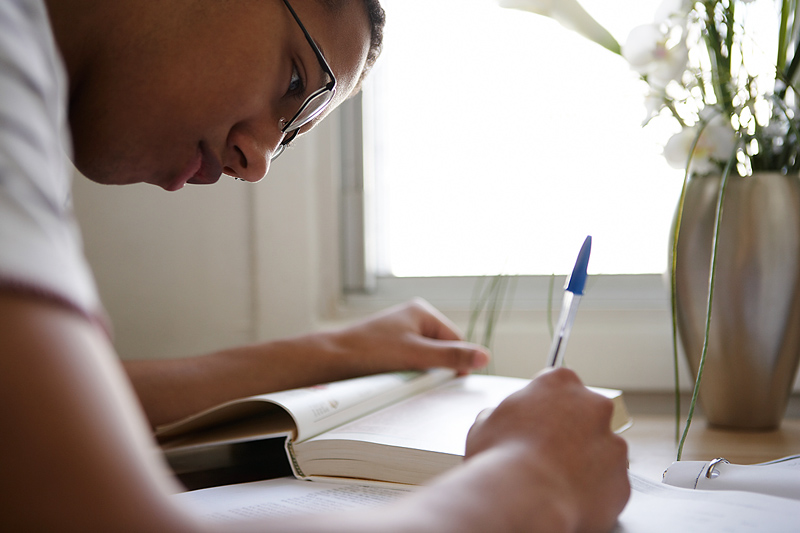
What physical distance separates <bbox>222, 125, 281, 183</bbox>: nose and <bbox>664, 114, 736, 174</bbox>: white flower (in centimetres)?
50

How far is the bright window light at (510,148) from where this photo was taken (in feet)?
3.90

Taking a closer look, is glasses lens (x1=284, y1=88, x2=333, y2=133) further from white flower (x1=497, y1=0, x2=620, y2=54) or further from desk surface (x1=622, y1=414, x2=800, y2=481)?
desk surface (x1=622, y1=414, x2=800, y2=481)

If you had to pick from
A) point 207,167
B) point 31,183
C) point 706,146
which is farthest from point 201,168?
point 706,146

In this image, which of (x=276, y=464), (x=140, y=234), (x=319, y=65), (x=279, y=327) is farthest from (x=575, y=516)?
(x=140, y=234)

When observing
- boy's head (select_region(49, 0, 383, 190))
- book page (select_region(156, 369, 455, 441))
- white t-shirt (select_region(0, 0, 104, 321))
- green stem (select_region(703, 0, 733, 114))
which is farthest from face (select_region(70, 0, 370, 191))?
green stem (select_region(703, 0, 733, 114))

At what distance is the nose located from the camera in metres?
0.68

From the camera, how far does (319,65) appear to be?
0.66m

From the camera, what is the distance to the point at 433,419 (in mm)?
668

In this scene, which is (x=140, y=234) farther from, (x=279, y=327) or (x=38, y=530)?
(x=38, y=530)

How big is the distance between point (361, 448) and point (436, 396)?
25 centimetres

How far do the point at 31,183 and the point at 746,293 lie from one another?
80cm

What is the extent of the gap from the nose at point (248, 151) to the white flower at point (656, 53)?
0.46m

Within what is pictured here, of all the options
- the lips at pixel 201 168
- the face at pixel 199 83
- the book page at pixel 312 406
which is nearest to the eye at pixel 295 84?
Answer: the face at pixel 199 83

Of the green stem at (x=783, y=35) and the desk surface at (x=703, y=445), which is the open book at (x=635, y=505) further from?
the green stem at (x=783, y=35)
